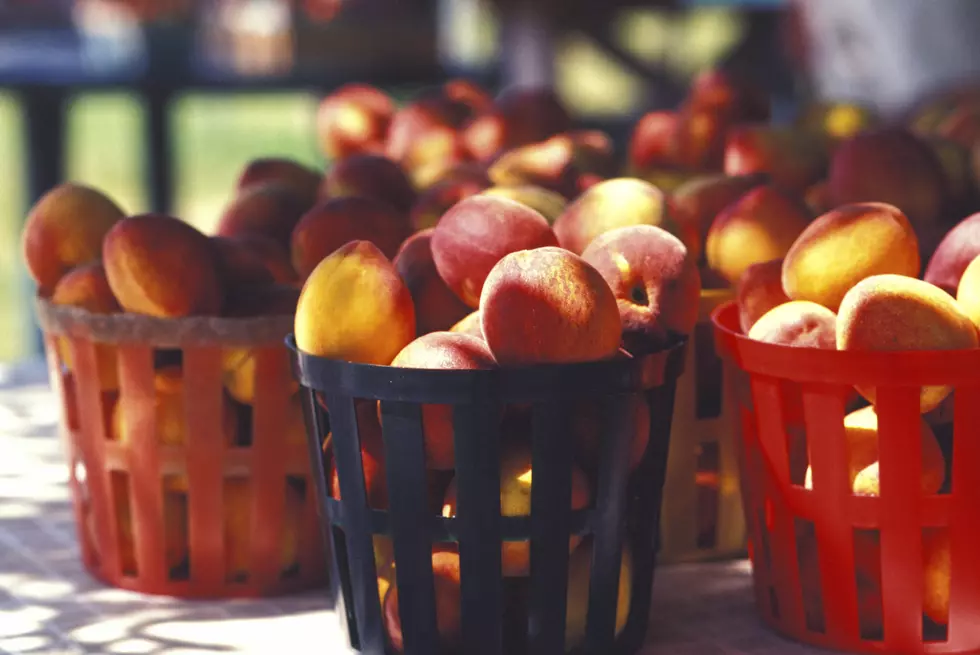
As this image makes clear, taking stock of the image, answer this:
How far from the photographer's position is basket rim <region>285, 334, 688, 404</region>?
1.03 m

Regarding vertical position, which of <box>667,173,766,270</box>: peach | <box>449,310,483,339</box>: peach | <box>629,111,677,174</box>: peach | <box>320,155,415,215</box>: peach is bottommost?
<box>449,310,483,339</box>: peach

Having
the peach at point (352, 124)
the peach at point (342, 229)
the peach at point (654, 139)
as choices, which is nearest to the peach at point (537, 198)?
the peach at point (342, 229)

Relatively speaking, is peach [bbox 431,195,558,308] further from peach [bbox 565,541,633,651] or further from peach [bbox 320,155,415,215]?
peach [bbox 320,155,415,215]

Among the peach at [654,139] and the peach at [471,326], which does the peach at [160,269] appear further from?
the peach at [654,139]

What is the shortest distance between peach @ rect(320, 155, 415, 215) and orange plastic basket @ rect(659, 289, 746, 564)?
475mm

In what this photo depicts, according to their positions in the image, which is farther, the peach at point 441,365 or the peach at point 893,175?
the peach at point 893,175

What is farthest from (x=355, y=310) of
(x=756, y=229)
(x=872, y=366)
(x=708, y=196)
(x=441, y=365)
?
(x=708, y=196)

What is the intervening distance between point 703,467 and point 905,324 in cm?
42

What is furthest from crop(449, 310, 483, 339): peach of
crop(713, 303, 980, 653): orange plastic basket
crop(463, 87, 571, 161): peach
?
crop(463, 87, 571, 161): peach

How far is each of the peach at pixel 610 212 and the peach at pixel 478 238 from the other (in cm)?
11

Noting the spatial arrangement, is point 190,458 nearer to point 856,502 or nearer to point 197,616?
point 197,616

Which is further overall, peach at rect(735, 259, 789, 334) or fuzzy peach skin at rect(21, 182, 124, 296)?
fuzzy peach skin at rect(21, 182, 124, 296)

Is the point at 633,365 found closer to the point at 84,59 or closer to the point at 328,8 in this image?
the point at 84,59

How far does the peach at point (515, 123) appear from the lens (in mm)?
2096
